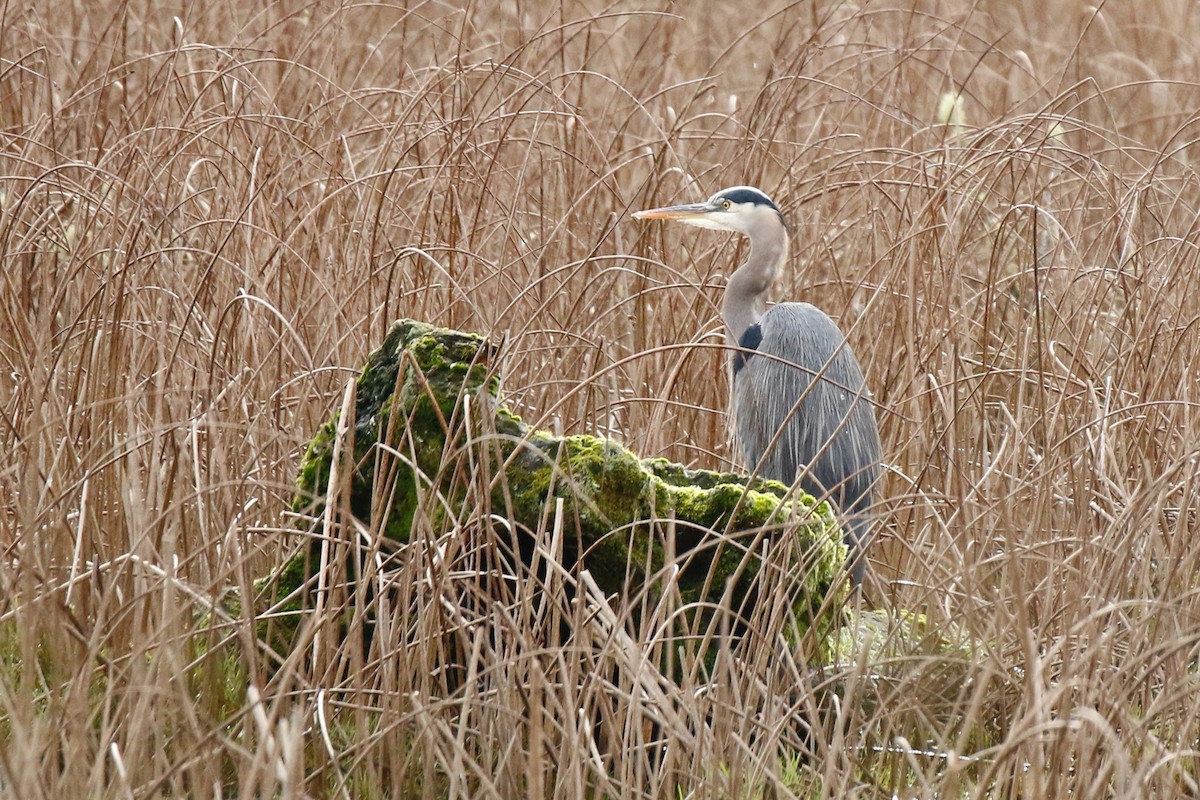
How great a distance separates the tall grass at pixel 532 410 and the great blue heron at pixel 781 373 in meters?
0.09

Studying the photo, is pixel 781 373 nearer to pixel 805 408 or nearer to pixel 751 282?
pixel 805 408

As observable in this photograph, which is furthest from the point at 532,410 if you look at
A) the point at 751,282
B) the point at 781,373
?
the point at 751,282

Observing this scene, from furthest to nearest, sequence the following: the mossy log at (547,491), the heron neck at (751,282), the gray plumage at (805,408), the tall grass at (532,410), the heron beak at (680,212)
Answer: the heron neck at (751,282) < the heron beak at (680,212) < the gray plumage at (805,408) < the mossy log at (547,491) < the tall grass at (532,410)

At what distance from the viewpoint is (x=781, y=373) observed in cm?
376

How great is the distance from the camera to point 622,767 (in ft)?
6.53

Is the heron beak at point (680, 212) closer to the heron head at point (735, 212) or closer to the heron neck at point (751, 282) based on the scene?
the heron head at point (735, 212)

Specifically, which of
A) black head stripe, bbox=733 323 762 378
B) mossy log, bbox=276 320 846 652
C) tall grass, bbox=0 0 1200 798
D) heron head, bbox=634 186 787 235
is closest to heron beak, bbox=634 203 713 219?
heron head, bbox=634 186 787 235

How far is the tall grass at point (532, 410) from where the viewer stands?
6.53 feet

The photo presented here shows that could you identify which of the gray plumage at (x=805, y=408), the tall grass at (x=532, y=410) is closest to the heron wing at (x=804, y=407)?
the gray plumage at (x=805, y=408)

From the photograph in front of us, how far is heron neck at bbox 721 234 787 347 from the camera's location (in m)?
3.92

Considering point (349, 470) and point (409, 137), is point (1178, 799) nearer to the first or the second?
point (349, 470)

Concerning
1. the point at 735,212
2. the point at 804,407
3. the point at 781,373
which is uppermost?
the point at 735,212

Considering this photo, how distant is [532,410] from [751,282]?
2.96 ft

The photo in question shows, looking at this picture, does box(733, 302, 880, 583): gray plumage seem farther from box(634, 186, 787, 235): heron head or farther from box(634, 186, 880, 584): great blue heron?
box(634, 186, 787, 235): heron head
